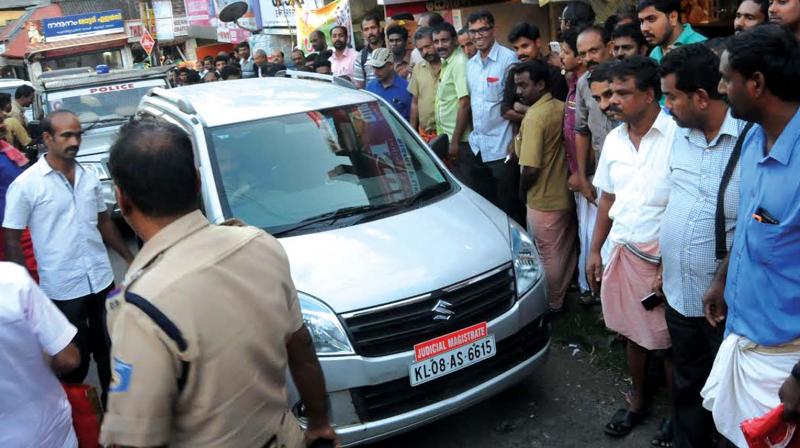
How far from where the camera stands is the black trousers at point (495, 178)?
6.25 metres

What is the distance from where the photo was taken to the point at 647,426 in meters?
3.98

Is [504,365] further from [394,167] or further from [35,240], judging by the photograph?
[35,240]

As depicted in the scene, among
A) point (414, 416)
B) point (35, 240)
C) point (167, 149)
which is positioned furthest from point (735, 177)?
point (35, 240)

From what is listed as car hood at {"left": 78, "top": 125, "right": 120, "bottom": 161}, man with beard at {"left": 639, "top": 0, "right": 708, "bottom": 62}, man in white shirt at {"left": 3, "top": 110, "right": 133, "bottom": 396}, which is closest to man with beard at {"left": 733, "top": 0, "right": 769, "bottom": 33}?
man with beard at {"left": 639, "top": 0, "right": 708, "bottom": 62}

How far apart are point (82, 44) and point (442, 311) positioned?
17.6m

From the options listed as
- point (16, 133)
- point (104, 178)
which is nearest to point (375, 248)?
point (104, 178)

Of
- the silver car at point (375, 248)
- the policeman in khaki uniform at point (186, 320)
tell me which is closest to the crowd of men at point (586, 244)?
the policeman in khaki uniform at point (186, 320)

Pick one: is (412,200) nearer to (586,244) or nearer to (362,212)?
(362,212)

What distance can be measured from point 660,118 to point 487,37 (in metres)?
3.07

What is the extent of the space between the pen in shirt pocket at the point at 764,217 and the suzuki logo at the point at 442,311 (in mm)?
1610

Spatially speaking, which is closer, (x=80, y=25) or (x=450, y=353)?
(x=450, y=353)

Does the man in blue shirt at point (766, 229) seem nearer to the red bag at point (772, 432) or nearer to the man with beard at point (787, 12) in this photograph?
the red bag at point (772, 432)

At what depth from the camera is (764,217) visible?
7.99 ft

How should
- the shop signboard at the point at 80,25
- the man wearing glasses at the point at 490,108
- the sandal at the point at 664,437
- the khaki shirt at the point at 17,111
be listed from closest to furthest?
the sandal at the point at 664,437 → the man wearing glasses at the point at 490,108 → the khaki shirt at the point at 17,111 → the shop signboard at the point at 80,25
